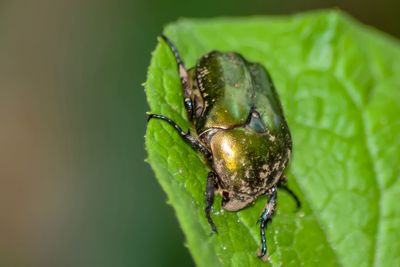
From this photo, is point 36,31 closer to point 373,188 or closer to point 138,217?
point 138,217

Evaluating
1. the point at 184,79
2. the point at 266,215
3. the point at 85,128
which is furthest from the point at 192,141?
the point at 85,128

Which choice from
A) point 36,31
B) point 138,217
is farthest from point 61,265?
point 36,31

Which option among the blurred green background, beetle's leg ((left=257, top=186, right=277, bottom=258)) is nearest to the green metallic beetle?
beetle's leg ((left=257, top=186, right=277, bottom=258))

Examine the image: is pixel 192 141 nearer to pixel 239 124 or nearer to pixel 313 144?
pixel 239 124

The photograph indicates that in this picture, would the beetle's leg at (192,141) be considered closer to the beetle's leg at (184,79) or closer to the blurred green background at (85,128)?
the beetle's leg at (184,79)

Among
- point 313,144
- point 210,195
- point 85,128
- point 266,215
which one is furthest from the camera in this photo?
point 85,128

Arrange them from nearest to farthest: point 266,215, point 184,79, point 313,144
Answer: point 266,215 → point 184,79 → point 313,144

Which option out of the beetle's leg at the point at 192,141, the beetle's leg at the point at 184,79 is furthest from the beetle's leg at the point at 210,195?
the beetle's leg at the point at 184,79
